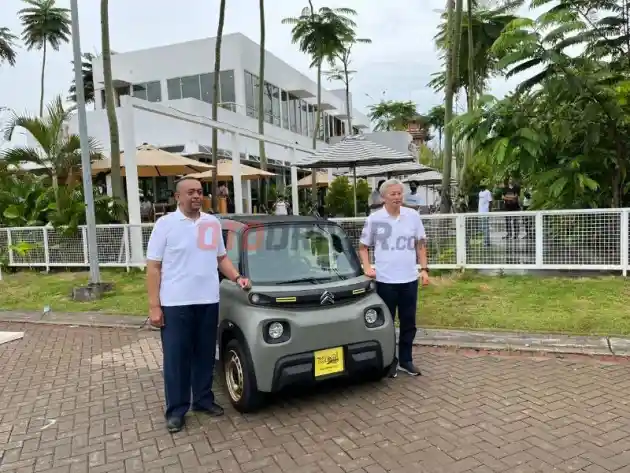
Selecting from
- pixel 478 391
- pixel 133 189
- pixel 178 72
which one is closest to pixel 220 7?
pixel 178 72

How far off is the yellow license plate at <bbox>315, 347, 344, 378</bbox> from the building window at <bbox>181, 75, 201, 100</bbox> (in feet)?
75.2

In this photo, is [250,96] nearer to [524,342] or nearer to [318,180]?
[318,180]

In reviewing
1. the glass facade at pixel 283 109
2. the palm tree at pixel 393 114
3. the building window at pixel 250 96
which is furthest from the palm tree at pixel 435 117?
the building window at pixel 250 96

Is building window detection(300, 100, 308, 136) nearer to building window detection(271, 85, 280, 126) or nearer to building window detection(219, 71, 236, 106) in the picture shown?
building window detection(271, 85, 280, 126)

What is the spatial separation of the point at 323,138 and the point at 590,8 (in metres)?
30.0

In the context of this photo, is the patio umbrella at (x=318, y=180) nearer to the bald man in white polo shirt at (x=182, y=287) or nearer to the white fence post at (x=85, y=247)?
the white fence post at (x=85, y=247)

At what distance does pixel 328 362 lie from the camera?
413 cm

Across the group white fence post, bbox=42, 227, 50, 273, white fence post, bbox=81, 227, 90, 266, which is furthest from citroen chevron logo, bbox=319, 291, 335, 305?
white fence post, bbox=42, 227, 50, 273

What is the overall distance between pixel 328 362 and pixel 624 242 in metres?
6.38

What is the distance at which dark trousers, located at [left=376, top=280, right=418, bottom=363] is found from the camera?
4.80m

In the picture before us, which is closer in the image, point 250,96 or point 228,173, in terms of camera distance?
point 228,173

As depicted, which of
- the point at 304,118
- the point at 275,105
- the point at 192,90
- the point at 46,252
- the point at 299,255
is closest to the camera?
the point at 299,255

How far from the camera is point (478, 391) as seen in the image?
4504 millimetres

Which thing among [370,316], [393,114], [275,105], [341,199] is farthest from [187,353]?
[393,114]
